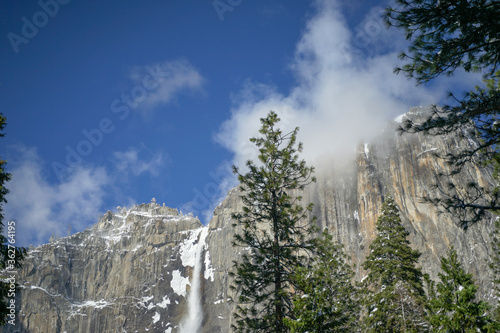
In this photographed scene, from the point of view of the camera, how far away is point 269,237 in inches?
492

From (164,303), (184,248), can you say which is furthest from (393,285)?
(184,248)

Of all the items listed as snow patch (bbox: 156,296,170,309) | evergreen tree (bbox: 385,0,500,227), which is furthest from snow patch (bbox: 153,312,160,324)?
evergreen tree (bbox: 385,0,500,227)

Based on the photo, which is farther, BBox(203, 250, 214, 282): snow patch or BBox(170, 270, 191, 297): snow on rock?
BBox(170, 270, 191, 297): snow on rock

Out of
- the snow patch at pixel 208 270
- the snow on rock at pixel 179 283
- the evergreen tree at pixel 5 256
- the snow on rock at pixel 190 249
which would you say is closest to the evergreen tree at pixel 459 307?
the evergreen tree at pixel 5 256

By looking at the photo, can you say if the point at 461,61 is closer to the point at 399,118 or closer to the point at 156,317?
the point at 399,118

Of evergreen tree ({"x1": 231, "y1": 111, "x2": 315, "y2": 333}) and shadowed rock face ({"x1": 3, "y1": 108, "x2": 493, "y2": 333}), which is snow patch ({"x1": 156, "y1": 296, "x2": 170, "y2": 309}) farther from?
evergreen tree ({"x1": 231, "y1": 111, "x2": 315, "y2": 333})

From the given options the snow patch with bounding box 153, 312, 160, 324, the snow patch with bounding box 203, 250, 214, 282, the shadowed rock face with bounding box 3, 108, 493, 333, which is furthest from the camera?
the snow patch with bounding box 203, 250, 214, 282

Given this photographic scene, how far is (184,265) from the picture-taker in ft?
396

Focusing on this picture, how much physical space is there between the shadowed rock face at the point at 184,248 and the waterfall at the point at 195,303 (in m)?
1.71

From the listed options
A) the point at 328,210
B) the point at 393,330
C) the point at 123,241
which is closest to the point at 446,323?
the point at 393,330

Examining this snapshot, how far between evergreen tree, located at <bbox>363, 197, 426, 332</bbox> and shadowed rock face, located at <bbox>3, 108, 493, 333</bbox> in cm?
5537

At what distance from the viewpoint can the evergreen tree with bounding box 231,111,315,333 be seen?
1177 centimetres

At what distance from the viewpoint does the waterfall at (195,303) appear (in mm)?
104500

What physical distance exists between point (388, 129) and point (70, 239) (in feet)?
369
